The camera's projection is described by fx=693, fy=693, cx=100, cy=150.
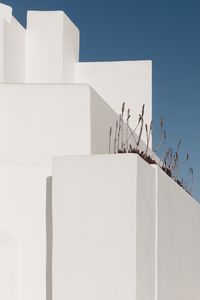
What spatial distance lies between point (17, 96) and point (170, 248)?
2.80 metres

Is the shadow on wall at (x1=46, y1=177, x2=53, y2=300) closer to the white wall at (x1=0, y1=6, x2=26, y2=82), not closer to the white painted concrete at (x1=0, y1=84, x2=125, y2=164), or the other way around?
the white painted concrete at (x1=0, y1=84, x2=125, y2=164)

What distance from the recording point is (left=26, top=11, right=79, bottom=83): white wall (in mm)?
14258

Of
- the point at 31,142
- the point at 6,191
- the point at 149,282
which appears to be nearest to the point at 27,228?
the point at 6,191

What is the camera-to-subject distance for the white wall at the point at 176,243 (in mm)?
8391

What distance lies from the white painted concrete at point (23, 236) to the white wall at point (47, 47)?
20.4 feet

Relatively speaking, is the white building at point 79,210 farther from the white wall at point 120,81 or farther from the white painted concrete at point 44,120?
the white wall at point 120,81

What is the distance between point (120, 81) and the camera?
16.3 metres

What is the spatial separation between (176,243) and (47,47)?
249 inches

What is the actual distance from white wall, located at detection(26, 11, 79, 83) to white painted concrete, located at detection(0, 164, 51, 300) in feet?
20.4

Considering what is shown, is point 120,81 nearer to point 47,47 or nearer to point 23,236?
point 47,47

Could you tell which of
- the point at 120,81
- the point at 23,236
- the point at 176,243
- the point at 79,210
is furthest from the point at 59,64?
the point at 79,210

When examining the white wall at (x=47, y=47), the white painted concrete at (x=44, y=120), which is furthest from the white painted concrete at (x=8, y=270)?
the white wall at (x=47, y=47)

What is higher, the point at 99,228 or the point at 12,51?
the point at 12,51

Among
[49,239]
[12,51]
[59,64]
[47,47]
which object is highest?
[47,47]
